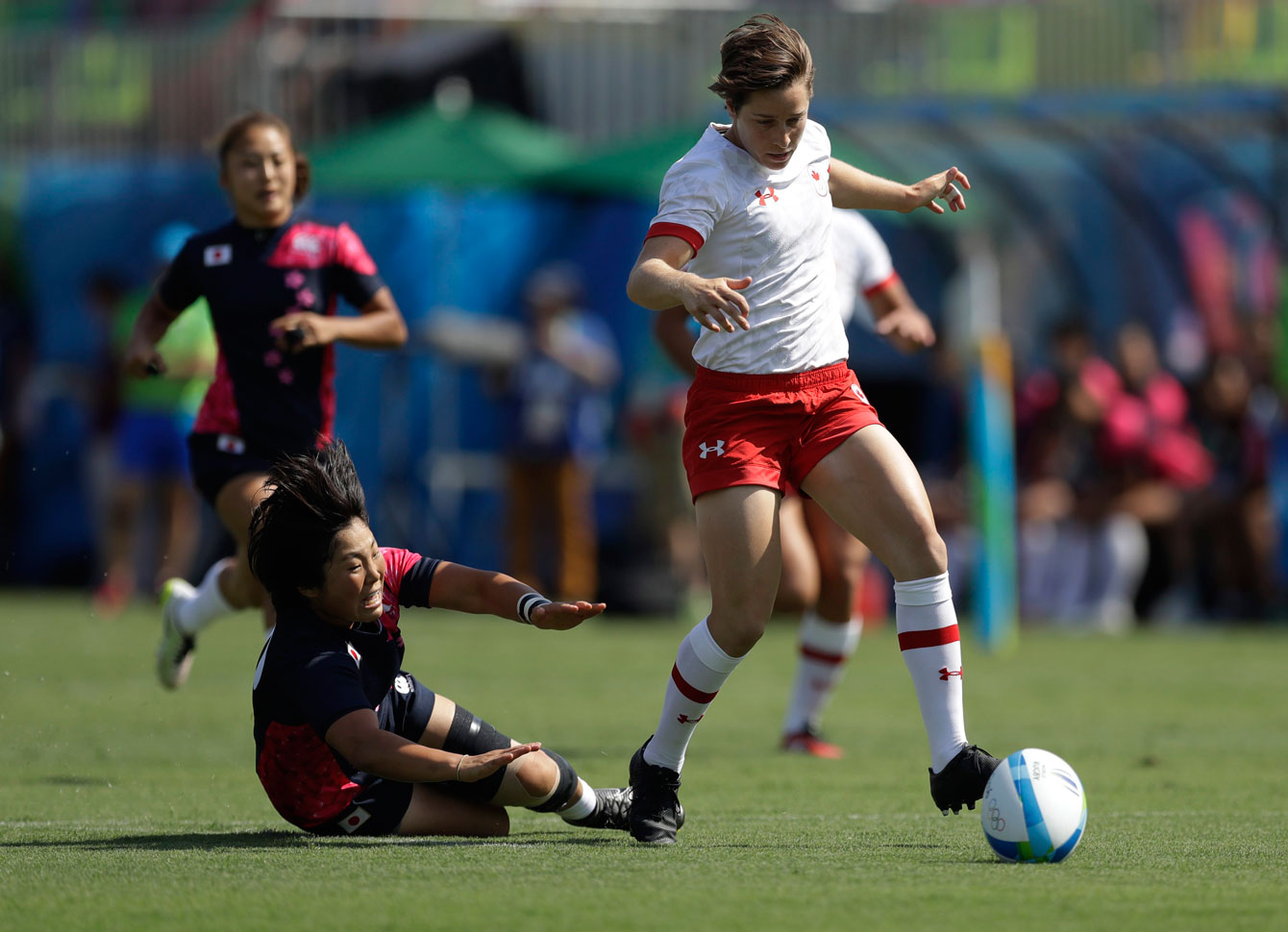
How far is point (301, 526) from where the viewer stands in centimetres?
506

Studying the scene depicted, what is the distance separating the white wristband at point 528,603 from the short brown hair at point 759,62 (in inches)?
58.1

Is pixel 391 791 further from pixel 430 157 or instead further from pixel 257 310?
pixel 430 157

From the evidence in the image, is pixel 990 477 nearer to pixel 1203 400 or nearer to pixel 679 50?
pixel 1203 400

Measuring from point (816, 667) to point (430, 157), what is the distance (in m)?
9.64

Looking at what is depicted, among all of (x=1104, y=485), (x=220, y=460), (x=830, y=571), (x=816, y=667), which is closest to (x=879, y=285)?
(x=830, y=571)

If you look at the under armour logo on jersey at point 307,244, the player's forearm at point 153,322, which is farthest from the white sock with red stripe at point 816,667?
the player's forearm at point 153,322

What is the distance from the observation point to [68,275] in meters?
17.3

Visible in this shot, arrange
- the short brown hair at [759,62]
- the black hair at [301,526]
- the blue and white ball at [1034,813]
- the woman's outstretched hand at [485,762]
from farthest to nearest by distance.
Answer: the short brown hair at [759,62], the black hair at [301,526], the blue and white ball at [1034,813], the woman's outstretched hand at [485,762]

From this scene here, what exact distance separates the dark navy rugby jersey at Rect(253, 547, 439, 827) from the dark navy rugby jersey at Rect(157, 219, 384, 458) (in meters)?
1.96

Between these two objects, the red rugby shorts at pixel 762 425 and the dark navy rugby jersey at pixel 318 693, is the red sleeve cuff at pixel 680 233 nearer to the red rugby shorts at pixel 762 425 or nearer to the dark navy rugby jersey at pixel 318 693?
the red rugby shorts at pixel 762 425

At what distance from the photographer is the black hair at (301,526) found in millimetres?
5047

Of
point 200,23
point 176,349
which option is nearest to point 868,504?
point 176,349

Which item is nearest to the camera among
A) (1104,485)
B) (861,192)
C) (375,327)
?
(861,192)

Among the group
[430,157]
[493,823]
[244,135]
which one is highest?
[430,157]
